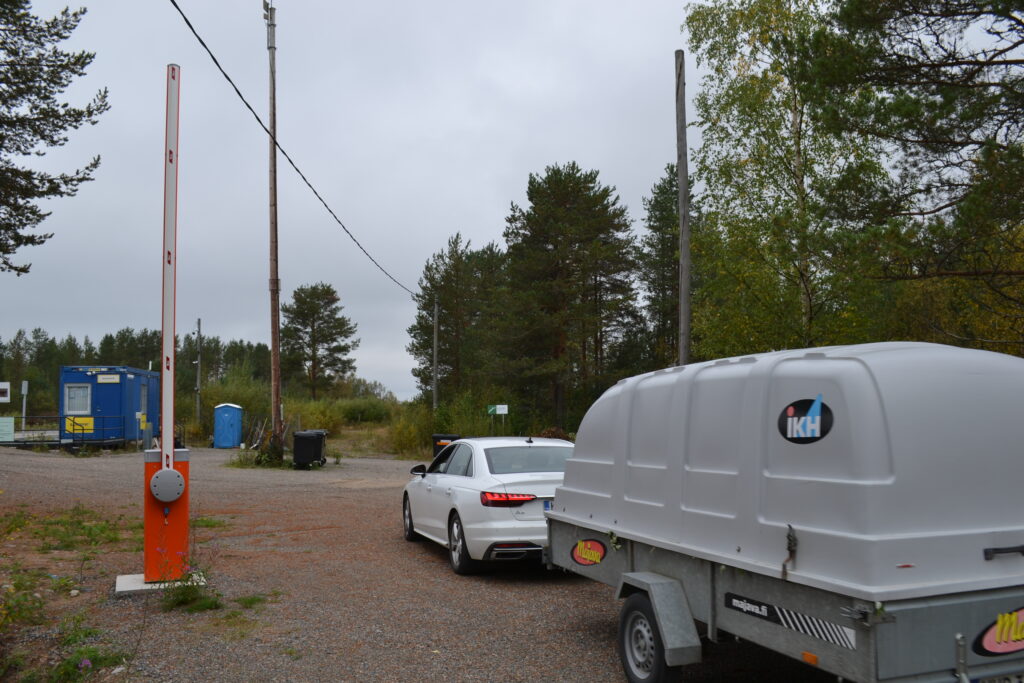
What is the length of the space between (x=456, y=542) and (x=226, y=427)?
2966cm

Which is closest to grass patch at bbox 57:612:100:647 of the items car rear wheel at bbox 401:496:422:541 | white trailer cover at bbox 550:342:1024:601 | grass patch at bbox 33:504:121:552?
grass patch at bbox 33:504:121:552

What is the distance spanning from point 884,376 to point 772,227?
14685 mm

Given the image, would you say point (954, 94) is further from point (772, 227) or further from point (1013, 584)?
point (1013, 584)

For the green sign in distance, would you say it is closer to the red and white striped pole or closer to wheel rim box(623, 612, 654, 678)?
the red and white striped pole

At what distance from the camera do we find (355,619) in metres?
7.26

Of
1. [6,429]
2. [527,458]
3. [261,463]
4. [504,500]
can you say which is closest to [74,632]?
[504,500]

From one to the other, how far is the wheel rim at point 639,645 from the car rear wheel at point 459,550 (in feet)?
12.2

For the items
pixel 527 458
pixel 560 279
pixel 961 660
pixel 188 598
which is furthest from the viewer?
pixel 560 279

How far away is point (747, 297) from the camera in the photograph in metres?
29.0

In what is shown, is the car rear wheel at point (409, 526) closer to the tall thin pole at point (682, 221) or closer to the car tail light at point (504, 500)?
the car tail light at point (504, 500)

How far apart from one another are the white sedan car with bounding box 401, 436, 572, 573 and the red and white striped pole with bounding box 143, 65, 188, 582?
9.19ft

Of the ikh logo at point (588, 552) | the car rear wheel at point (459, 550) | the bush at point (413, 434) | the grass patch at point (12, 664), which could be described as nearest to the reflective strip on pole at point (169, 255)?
the grass patch at point (12, 664)

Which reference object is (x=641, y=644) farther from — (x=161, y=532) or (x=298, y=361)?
(x=298, y=361)

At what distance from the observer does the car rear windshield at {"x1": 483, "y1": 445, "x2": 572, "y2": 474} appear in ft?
30.9
